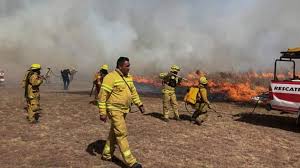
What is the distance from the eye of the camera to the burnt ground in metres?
9.28

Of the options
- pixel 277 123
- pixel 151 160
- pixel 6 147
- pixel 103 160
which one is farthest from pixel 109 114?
pixel 277 123

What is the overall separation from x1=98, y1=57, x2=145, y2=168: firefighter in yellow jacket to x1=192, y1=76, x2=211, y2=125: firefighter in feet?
18.2

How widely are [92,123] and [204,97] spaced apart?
4085mm

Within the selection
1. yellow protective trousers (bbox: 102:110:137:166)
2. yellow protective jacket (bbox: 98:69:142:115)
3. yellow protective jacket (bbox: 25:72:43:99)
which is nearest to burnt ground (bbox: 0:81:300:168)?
yellow protective trousers (bbox: 102:110:137:166)

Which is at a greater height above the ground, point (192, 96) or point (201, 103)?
point (192, 96)

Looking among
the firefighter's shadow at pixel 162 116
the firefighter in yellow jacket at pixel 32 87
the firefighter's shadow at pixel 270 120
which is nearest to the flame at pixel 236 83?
the firefighter's shadow at pixel 162 116

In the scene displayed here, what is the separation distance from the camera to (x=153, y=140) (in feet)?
→ 36.3

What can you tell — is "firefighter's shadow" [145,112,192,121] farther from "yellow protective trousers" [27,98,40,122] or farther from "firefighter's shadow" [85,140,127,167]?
"yellow protective trousers" [27,98,40,122]

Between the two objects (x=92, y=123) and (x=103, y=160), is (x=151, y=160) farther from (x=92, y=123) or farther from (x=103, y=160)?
(x=92, y=123)

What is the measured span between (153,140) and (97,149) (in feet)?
6.30

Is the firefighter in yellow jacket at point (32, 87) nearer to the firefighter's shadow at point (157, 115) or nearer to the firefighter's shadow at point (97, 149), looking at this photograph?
the firefighter's shadow at point (97, 149)

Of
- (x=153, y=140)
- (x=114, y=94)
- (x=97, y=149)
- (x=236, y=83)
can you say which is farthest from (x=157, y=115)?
(x=236, y=83)

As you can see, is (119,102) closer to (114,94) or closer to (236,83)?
(114,94)

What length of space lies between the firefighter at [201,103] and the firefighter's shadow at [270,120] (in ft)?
7.12
